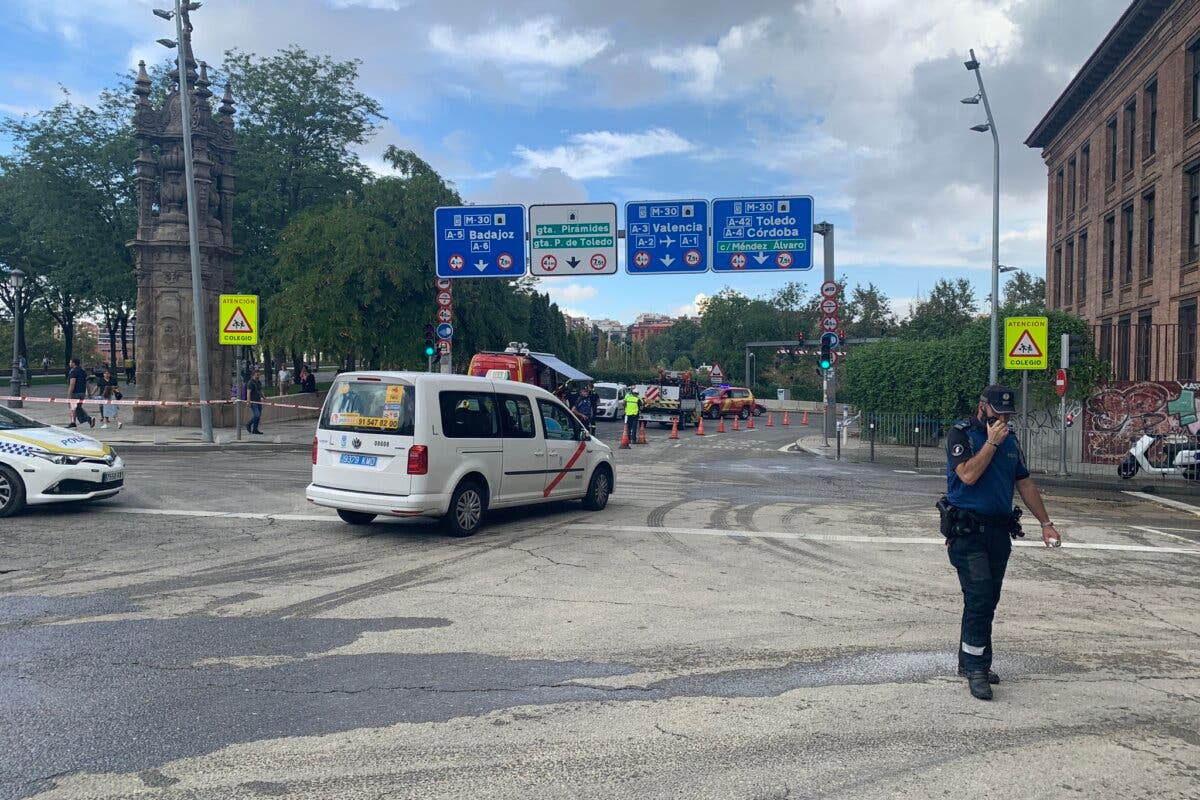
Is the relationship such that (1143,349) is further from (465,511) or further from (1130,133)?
(465,511)

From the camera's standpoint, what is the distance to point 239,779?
3.90 metres

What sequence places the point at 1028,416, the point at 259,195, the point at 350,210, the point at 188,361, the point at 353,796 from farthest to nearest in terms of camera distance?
1. the point at 259,195
2. the point at 350,210
3. the point at 188,361
4. the point at 1028,416
5. the point at 353,796

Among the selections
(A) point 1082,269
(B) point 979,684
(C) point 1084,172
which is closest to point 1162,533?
(B) point 979,684

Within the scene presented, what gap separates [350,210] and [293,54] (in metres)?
11.6

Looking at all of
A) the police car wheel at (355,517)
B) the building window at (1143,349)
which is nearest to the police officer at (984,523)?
the police car wheel at (355,517)

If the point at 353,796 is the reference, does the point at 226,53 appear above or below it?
above

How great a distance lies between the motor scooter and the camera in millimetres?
17469

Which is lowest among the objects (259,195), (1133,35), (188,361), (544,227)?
(188,361)

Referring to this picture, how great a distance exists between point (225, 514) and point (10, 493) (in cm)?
230

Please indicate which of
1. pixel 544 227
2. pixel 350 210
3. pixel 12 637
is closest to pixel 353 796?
pixel 12 637

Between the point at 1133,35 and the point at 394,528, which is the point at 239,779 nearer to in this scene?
the point at 394,528

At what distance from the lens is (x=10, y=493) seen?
10414 millimetres

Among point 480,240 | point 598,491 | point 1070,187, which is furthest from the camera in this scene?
point 1070,187

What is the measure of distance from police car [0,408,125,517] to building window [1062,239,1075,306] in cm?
3868
